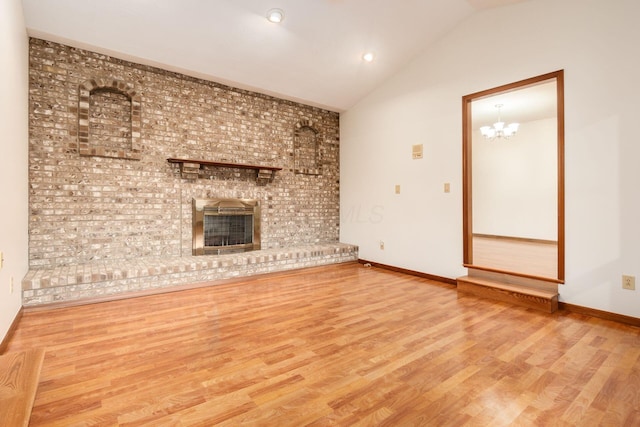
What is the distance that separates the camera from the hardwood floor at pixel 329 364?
1540 mm

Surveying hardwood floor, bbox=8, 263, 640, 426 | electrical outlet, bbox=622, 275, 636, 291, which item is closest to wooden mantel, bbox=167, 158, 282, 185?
hardwood floor, bbox=8, 263, 640, 426

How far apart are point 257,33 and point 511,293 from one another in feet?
13.4

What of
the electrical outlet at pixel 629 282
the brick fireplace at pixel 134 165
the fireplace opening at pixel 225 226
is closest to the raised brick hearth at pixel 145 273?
the brick fireplace at pixel 134 165

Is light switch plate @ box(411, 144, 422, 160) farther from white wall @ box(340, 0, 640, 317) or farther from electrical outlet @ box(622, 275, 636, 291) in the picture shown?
electrical outlet @ box(622, 275, 636, 291)

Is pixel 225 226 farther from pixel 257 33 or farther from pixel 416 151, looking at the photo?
pixel 416 151

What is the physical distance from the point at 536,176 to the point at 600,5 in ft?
15.1

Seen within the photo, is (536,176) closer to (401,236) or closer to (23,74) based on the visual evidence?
(401,236)

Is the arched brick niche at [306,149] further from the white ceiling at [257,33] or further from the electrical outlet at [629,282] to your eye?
the electrical outlet at [629,282]

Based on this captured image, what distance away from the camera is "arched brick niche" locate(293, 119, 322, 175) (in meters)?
5.49

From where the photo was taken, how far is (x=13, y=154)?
262 centimetres

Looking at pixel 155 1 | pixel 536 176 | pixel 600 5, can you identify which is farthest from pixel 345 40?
pixel 536 176

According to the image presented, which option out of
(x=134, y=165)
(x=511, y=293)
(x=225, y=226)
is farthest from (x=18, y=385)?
(x=511, y=293)

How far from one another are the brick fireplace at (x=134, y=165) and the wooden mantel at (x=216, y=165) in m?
0.03

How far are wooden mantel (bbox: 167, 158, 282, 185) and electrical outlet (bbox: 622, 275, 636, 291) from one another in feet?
13.6
